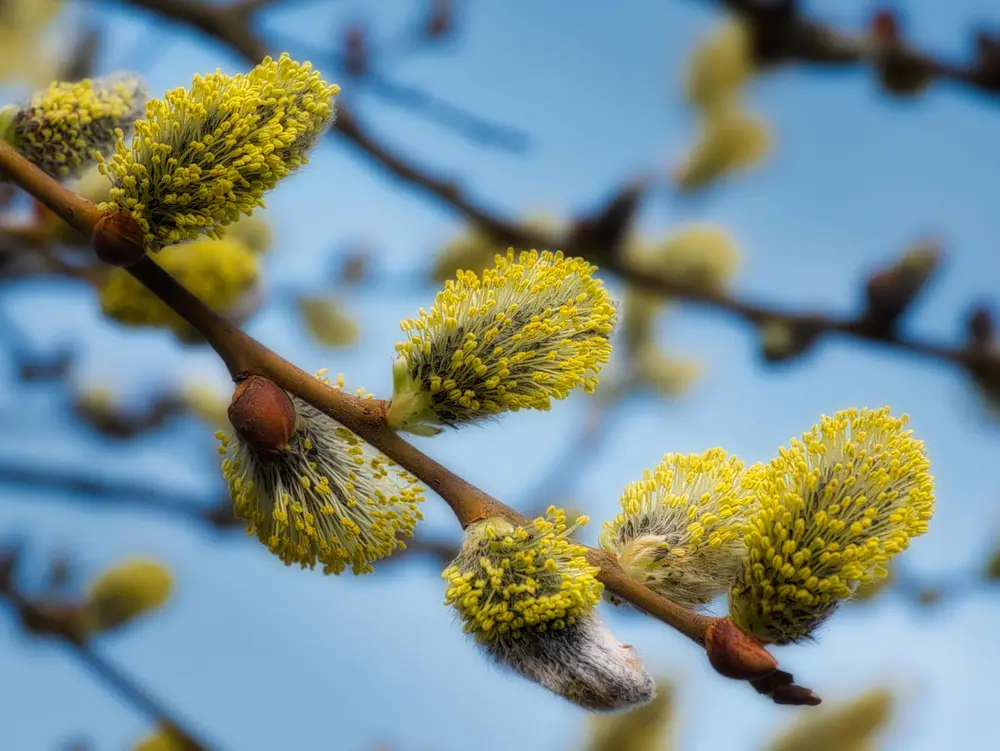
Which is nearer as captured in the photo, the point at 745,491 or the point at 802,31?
the point at 745,491

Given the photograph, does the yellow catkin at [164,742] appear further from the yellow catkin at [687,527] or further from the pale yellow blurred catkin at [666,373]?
the pale yellow blurred catkin at [666,373]

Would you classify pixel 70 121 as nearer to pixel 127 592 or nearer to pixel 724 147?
pixel 127 592

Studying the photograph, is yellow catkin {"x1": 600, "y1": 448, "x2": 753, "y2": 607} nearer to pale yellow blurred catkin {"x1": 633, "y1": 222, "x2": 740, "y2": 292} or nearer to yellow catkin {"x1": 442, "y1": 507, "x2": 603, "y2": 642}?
yellow catkin {"x1": 442, "y1": 507, "x2": 603, "y2": 642}

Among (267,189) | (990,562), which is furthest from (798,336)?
(267,189)

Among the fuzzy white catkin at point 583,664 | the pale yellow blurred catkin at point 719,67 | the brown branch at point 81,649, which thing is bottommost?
the brown branch at point 81,649

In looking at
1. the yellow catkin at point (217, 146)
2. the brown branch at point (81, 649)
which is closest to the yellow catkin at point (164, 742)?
the brown branch at point (81, 649)

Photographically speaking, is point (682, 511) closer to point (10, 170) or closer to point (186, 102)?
point (186, 102)

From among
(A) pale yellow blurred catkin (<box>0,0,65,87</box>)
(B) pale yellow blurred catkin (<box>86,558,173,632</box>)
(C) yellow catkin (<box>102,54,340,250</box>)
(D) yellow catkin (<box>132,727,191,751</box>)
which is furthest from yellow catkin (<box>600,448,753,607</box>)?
(A) pale yellow blurred catkin (<box>0,0,65,87</box>)
